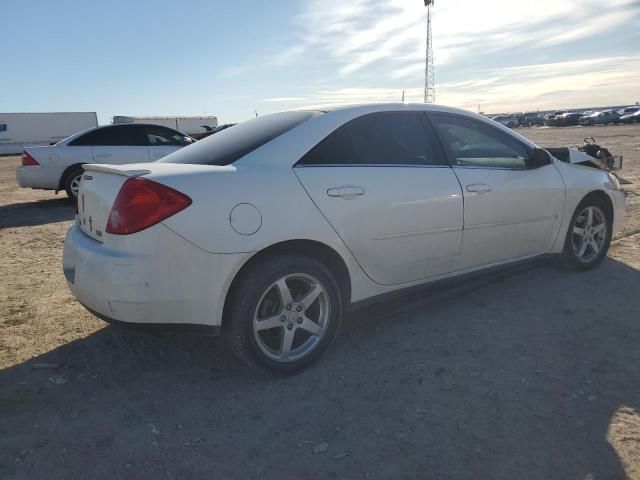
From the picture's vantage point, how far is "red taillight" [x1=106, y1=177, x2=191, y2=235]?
2705 mm

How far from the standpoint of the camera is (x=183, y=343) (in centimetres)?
363

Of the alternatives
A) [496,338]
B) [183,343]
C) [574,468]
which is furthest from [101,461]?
[496,338]

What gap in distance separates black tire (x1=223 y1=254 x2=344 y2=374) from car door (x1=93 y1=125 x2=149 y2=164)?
8.12m

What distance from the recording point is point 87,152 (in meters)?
10.0

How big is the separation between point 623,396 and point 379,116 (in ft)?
7.23

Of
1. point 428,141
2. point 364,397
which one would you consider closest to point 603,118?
point 428,141

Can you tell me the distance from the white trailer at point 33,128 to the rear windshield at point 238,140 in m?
45.1

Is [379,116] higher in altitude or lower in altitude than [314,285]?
higher

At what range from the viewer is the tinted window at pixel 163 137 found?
10.6 m

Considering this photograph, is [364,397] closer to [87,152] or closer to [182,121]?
[87,152]

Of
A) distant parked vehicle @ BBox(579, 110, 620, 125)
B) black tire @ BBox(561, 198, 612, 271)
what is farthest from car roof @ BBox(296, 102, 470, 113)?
distant parked vehicle @ BBox(579, 110, 620, 125)

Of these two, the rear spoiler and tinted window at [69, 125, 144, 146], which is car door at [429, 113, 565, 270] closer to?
the rear spoiler

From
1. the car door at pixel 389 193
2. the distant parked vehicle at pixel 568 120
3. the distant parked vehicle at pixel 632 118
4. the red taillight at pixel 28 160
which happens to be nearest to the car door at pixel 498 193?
the car door at pixel 389 193

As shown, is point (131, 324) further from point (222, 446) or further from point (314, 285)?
point (314, 285)
